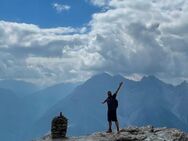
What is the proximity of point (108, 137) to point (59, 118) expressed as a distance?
4950 millimetres

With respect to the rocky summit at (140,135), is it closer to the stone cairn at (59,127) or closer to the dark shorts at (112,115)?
the stone cairn at (59,127)

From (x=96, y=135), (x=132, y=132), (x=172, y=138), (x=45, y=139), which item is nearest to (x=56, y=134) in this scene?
(x=45, y=139)

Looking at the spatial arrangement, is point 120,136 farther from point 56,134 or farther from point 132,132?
point 56,134

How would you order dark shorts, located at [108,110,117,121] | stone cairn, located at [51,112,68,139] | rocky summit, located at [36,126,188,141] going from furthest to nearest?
dark shorts, located at [108,110,117,121], stone cairn, located at [51,112,68,139], rocky summit, located at [36,126,188,141]

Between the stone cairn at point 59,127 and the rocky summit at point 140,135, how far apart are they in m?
0.73

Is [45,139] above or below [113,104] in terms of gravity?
below

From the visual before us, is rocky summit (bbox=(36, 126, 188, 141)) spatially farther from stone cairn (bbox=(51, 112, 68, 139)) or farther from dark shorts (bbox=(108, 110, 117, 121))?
dark shorts (bbox=(108, 110, 117, 121))

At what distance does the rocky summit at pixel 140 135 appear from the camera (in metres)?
40.8

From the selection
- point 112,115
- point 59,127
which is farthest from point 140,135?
point 59,127

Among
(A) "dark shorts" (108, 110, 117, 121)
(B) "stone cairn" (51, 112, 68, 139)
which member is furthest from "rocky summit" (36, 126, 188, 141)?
(A) "dark shorts" (108, 110, 117, 121)

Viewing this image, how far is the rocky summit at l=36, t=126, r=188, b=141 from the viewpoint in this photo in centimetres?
4075

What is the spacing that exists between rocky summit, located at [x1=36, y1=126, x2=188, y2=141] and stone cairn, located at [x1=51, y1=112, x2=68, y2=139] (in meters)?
0.73

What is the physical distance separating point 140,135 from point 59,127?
7.72m

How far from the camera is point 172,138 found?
1618 inches
